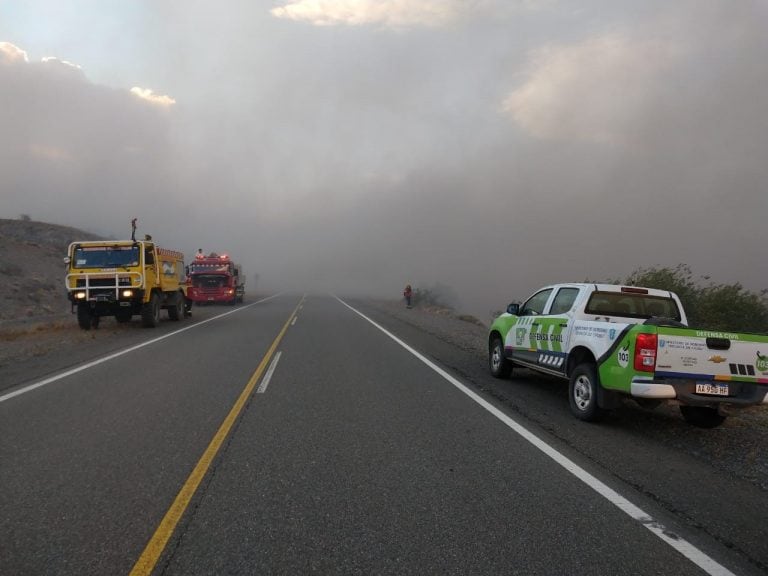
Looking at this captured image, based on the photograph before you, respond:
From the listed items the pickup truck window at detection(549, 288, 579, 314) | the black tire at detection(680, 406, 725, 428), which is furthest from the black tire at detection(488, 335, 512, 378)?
the black tire at detection(680, 406, 725, 428)

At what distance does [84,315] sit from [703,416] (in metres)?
17.1

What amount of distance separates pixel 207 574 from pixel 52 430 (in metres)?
3.83

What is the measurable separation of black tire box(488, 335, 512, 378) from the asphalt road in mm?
1265

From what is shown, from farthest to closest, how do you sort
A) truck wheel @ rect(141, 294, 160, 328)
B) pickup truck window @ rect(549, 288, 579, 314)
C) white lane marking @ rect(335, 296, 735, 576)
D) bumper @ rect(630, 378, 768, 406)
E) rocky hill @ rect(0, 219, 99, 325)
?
rocky hill @ rect(0, 219, 99, 325) < truck wheel @ rect(141, 294, 160, 328) < pickup truck window @ rect(549, 288, 579, 314) < bumper @ rect(630, 378, 768, 406) < white lane marking @ rect(335, 296, 735, 576)

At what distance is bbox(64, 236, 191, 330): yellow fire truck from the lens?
15.9 metres

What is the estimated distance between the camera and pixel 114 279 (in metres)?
16.0

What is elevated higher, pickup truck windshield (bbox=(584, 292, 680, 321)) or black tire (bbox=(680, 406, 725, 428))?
pickup truck windshield (bbox=(584, 292, 680, 321))

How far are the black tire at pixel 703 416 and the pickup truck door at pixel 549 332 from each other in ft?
5.29

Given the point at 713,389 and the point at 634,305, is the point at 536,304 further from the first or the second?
the point at 713,389

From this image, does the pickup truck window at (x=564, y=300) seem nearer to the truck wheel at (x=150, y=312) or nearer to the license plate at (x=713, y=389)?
the license plate at (x=713, y=389)

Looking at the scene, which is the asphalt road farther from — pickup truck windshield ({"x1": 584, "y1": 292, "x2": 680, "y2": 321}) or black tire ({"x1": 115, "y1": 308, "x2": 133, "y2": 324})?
black tire ({"x1": 115, "y1": 308, "x2": 133, "y2": 324})

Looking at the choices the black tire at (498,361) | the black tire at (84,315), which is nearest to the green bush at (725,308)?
the black tire at (498,361)

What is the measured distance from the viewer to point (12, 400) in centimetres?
706

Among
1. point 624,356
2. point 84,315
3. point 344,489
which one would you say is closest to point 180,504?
point 344,489
